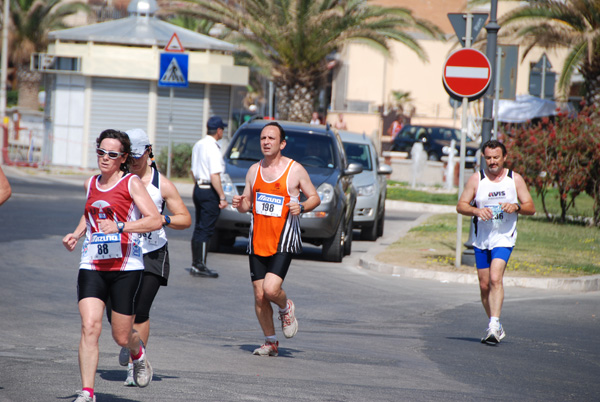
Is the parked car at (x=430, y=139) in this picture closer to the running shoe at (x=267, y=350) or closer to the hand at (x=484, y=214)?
the hand at (x=484, y=214)

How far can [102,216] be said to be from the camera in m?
5.68

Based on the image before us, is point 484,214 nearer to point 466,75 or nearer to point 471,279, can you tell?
point 471,279

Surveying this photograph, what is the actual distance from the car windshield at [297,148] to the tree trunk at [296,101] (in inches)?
584

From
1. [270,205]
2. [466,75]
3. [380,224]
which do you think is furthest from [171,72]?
[270,205]

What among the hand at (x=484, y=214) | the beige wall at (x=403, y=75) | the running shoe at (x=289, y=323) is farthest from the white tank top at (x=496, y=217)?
the beige wall at (x=403, y=75)

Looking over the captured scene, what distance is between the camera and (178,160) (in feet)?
95.1

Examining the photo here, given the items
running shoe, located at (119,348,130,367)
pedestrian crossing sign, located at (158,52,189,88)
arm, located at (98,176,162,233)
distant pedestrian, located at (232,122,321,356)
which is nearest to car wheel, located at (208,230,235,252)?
distant pedestrian, located at (232,122,321,356)

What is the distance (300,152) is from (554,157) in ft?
24.9

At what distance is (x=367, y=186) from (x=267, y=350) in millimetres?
10015

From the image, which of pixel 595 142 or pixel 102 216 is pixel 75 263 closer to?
pixel 102 216

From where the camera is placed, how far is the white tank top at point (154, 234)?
6.45m

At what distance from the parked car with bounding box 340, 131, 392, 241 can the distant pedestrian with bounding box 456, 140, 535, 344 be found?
799cm

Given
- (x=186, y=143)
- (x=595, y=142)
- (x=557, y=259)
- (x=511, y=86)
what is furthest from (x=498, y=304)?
(x=186, y=143)

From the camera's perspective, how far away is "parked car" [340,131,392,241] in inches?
680
